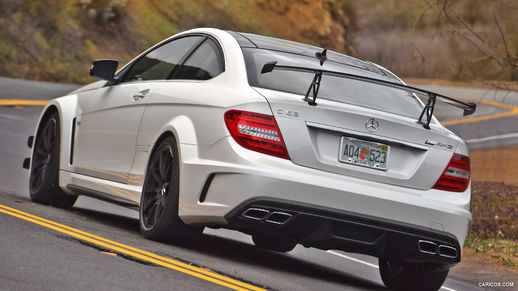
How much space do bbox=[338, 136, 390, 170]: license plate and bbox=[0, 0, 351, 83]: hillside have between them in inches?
983

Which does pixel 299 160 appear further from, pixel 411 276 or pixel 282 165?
pixel 411 276

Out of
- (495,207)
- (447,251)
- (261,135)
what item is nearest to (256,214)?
(261,135)

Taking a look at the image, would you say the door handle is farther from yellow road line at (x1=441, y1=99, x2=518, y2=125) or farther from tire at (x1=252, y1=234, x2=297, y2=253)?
yellow road line at (x1=441, y1=99, x2=518, y2=125)

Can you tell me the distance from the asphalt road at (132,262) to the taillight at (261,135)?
84 cm

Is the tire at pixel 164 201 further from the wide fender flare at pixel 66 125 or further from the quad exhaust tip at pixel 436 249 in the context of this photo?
the wide fender flare at pixel 66 125

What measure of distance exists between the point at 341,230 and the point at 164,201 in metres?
1.33

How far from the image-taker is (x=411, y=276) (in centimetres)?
775

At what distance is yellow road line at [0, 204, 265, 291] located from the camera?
6238mm

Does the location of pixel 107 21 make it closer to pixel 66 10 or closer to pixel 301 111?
pixel 66 10

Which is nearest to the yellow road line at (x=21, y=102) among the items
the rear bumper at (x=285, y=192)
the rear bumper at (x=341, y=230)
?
the rear bumper at (x=285, y=192)

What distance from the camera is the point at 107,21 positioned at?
35844 mm

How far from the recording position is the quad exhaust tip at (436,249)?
6.95 m

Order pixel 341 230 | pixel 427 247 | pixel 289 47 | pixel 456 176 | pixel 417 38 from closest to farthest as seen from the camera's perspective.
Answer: pixel 341 230 → pixel 427 247 → pixel 456 176 → pixel 289 47 → pixel 417 38

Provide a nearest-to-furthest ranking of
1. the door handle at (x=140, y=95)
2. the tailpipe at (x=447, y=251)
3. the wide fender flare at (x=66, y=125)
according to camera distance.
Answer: the tailpipe at (x=447, y=251) → the door handle at (x=140, y=95) → the wide fender flare at (x=66, y=125)
